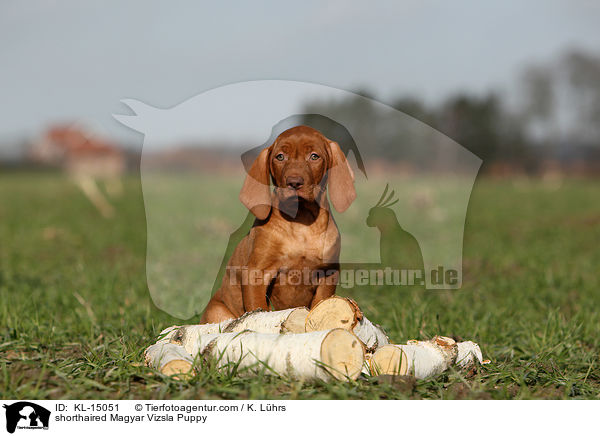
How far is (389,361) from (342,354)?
37 centimetres

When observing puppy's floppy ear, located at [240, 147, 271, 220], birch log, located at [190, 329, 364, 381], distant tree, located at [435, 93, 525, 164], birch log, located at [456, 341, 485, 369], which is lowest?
birch log, located at [456, 341, 485, 369]

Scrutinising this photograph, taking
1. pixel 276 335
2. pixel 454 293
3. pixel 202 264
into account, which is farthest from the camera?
pixel 202 264

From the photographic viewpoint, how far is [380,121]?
13.8 feet

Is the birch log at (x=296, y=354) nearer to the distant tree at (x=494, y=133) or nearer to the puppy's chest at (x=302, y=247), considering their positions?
the puppy's chest at (x=302, y=247)

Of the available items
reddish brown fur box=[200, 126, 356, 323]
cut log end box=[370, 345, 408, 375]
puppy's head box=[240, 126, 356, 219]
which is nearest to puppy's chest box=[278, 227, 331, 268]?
reddish brown fur box=[200, 126, 356, 323]

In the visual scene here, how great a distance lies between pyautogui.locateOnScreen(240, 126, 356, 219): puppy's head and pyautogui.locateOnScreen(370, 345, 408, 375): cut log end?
956 mm

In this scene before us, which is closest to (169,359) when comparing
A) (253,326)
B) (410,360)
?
(253,326)

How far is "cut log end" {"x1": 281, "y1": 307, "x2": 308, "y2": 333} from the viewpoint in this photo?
3521mm

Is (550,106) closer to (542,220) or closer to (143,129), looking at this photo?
(542,220)

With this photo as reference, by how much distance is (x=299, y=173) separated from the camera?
10.7 ft

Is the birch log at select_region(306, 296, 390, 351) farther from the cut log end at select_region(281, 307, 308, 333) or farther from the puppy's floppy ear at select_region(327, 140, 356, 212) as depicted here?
the puppy's floppy ear at select_region(327, 140, 356, 212)
